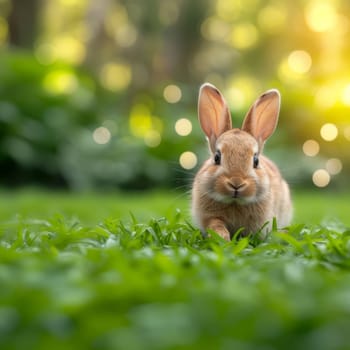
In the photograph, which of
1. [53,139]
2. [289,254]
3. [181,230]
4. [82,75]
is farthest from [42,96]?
[289,254]

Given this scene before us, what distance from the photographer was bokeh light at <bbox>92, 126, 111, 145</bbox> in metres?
10.6

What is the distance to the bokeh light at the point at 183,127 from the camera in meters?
11.4

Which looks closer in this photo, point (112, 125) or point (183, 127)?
point (112, 125)

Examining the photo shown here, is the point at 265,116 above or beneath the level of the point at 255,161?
above

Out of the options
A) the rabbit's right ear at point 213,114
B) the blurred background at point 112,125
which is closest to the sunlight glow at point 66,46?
the blurred background at point 112,125

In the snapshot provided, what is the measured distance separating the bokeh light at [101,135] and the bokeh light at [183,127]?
1152 mm

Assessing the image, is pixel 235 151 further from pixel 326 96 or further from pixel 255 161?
pixel 326 96

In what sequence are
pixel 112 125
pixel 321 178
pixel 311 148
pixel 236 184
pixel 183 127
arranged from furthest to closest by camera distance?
pixel 311 148 < pixel 183 127 < pixel 321 178 < pixel 112 125 < pixel 236 184

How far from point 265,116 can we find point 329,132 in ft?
27.0

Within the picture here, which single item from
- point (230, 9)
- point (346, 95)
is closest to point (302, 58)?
point (230, 9)

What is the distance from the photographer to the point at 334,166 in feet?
37.6

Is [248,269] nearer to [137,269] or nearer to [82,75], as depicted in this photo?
[137,269]

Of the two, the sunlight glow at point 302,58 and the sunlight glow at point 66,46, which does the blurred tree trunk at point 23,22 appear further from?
the sunlight glow at point 66,46

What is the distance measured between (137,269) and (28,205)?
5078mm
